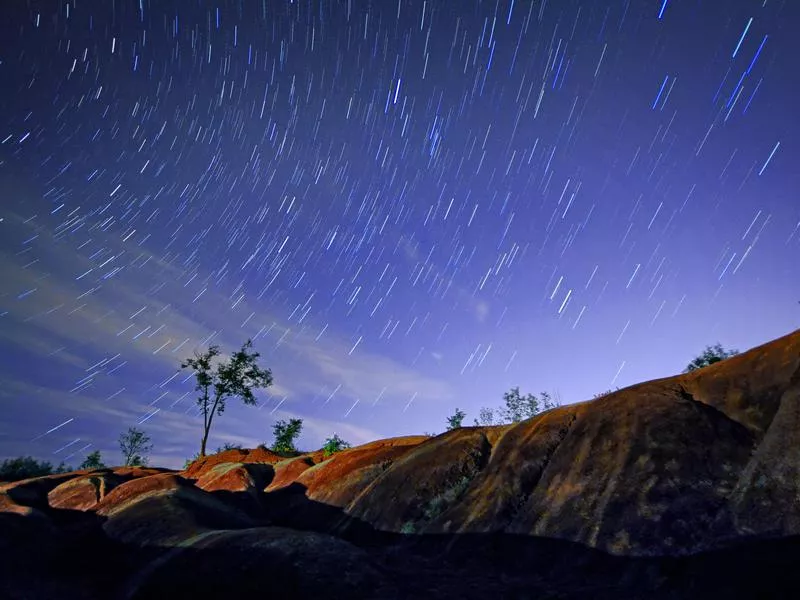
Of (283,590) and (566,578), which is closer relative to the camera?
(283,590)

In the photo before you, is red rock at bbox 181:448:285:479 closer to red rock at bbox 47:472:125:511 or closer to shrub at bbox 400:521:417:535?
red rock at bbox 47:472:125:511

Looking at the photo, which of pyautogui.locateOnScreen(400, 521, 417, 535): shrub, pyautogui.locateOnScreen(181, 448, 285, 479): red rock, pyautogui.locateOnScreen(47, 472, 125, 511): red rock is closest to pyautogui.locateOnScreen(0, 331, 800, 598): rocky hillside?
pyautogui.locateOnScreen(400, 521, 417, 535): shrub

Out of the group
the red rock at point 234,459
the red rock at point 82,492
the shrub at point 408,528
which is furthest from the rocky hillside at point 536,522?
the red rock at point 234,459

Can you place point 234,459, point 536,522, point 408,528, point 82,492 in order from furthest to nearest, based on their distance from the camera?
point 234,459 < point 82,492 < point 408,528 < point 536,522

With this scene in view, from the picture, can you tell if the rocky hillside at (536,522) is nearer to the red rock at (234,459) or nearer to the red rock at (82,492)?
the red rock at (82,492)

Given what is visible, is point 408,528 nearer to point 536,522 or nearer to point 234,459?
point 536,522

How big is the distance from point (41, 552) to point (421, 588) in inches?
678

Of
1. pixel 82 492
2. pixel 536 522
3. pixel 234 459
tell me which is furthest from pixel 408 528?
pixel 234 459

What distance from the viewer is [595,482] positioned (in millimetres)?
14758

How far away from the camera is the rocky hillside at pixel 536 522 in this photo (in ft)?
36.3

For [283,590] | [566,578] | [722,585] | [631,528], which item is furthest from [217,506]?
[722,585]

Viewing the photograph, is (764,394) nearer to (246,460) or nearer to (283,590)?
(283,590)

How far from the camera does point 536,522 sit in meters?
15.0

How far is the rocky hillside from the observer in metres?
11.1
